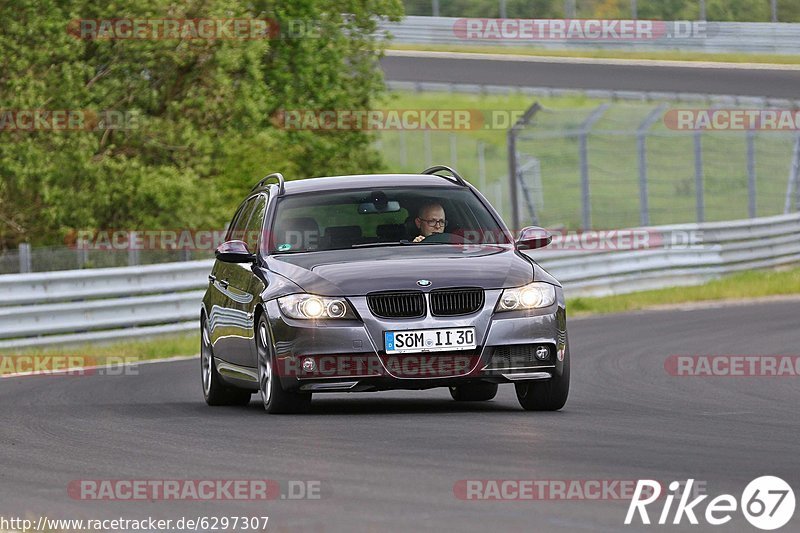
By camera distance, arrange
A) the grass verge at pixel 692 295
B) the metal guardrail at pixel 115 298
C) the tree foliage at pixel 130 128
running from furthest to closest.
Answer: the tree foliage at pixel 130 128 → the grass verge at pixel 692 295 → the metal guardrail at pixel 115 298

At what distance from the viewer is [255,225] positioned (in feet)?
42.0

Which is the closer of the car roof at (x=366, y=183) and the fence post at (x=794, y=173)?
the car roof at (x=366, y=183)

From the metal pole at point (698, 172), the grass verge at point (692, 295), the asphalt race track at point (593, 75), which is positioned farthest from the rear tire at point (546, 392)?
the asphalt race track at point (593, 75)

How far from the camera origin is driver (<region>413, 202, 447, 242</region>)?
1206cm

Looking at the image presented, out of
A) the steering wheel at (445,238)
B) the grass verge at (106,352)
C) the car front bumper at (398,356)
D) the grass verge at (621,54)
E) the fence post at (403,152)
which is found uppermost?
the steering wheel at (445,238)

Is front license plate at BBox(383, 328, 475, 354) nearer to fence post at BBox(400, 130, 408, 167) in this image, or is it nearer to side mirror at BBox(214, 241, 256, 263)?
side mirror at BBox(214, 241, 256, 263)

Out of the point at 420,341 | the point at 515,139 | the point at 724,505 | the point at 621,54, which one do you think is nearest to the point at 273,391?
the point at 420,341

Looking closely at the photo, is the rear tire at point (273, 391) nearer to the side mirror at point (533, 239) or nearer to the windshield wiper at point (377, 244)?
the windshield wiper at point (377, 244)

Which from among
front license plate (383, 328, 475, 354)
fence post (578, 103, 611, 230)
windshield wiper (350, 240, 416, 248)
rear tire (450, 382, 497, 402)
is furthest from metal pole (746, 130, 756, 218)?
front license plate (383, 328, 475, 354)

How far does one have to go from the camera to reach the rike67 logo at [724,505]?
6.73 m

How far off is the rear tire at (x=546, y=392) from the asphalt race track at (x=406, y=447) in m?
0.18

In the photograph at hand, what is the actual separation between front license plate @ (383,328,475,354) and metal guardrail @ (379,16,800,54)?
119ft

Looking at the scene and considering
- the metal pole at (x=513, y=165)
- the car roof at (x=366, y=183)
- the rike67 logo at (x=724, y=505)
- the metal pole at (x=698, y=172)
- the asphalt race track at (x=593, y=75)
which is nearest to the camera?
the rike67 logo at (x=724, y=505)

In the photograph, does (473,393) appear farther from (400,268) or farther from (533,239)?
(400,268)
